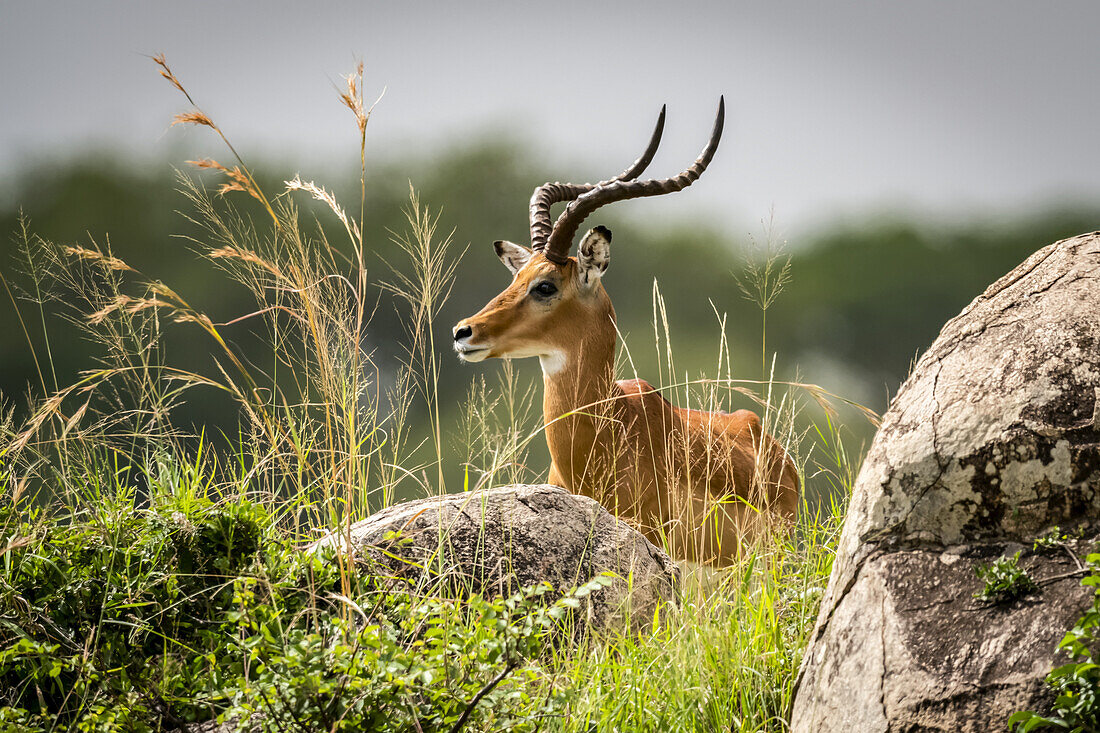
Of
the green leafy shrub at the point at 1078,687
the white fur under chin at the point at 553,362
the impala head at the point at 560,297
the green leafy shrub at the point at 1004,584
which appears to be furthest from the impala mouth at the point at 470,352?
the green leafy shrub at the point at 1078,687

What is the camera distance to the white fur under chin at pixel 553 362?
15.6 ft

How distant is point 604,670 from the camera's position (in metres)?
2.90

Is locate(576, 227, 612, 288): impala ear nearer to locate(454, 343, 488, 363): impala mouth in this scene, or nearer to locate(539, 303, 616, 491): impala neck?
locate(539, 303, 616, 491): impala neck

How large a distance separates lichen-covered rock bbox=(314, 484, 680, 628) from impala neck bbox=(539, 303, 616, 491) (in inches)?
39.5

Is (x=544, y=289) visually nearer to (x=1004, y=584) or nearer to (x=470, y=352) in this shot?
(x=470, y=352)

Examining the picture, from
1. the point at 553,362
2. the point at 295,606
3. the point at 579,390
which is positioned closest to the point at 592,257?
the point at 553,362

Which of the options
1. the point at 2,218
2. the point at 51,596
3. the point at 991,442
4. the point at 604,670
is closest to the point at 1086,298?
the point at 991,442

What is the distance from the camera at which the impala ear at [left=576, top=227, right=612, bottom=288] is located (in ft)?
15.5

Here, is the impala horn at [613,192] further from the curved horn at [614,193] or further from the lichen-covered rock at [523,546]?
the lichen-covered rock at [523,546]

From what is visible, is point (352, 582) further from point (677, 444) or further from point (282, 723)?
point (677, 444)

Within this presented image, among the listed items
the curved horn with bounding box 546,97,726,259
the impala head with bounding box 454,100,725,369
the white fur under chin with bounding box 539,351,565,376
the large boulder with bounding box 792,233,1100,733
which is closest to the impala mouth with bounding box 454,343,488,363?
the impala head with bounding box 454,100,725,369

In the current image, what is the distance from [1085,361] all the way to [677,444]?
2443 millimetres

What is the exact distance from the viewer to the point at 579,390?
187 inches

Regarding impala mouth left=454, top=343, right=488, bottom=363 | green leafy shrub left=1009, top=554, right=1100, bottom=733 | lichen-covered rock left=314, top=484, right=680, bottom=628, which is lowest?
lichen-covered rock left=314, top=484, right=680, bottom=628
